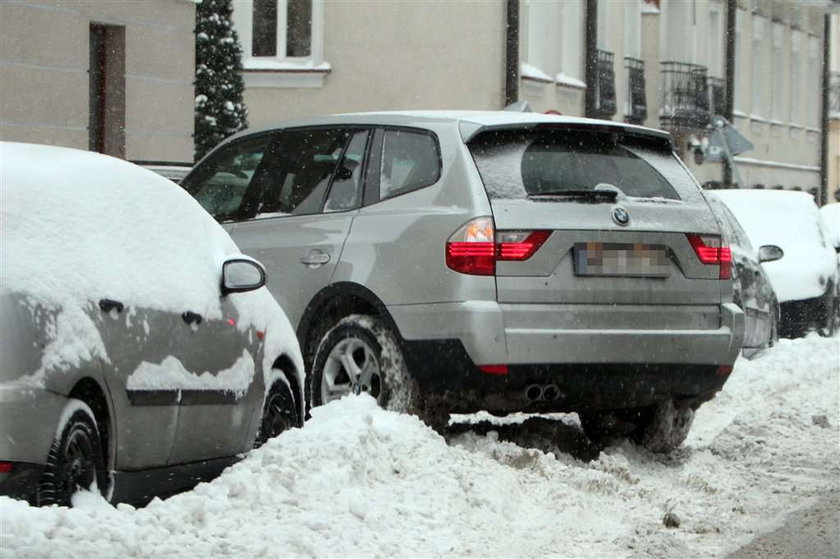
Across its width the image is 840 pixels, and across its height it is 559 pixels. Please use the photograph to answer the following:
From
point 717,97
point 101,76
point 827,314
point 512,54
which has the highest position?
point 512,54

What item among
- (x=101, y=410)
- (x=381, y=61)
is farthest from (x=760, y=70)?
(x=101, y=410)

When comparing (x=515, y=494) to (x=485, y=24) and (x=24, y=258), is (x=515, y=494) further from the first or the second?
(x=485, y=24)

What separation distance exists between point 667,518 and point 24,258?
3001mm

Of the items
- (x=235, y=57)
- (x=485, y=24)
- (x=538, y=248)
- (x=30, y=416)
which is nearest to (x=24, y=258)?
(x=30, y=416)

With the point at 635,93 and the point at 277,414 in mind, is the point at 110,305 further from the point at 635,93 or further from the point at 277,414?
the point at 635,93

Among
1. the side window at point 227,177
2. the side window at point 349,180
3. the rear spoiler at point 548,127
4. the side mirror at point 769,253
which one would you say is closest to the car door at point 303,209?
the side window at point 349,180

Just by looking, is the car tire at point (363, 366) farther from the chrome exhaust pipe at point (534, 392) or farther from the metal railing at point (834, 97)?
the metal railing at point (834, 97)

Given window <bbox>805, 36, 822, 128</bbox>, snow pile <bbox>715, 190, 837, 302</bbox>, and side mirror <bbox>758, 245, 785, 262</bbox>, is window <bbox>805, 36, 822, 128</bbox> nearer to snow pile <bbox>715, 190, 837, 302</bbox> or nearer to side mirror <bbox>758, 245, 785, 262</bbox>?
snow pile <bbox>715, 190, 837, 302</bbox>

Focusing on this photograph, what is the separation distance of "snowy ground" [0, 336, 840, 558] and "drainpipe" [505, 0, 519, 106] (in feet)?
68.1

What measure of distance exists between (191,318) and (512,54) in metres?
24.2

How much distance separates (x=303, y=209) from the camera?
397 inches

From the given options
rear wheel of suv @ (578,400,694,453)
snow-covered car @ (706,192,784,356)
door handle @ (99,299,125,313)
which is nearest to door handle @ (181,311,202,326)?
door handle @ (99,299,125,313)

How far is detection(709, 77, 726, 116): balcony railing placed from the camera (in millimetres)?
41969

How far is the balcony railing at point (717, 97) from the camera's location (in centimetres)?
4197
